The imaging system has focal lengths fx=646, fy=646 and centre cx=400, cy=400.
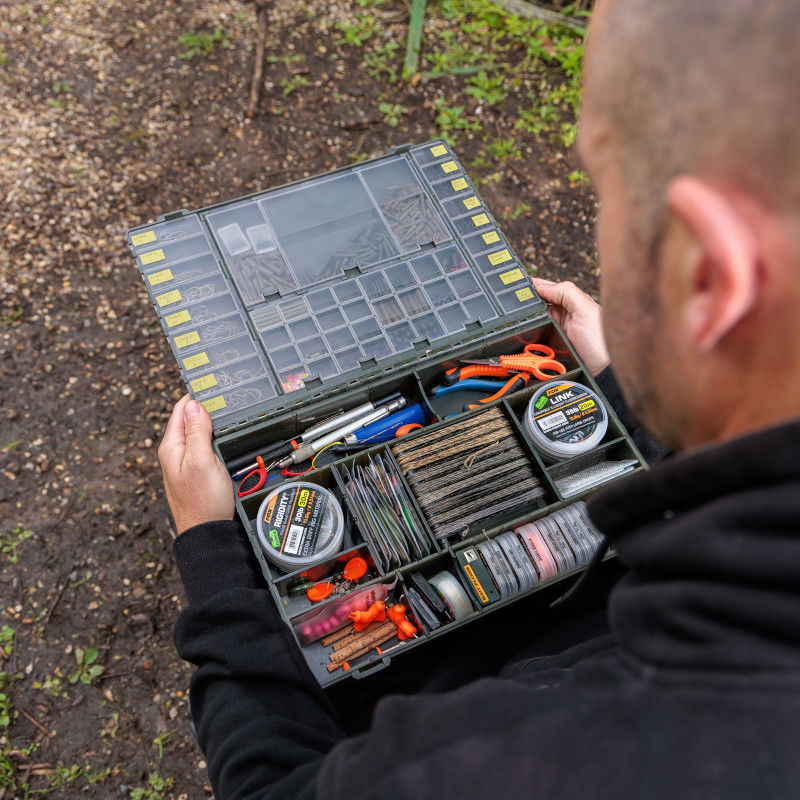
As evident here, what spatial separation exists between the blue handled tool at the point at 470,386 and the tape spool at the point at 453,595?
27.2 inches

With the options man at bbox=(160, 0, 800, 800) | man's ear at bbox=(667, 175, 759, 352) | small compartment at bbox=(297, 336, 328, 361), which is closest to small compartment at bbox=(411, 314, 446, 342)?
small compartment at bbox=(297, 336, 328, 361)

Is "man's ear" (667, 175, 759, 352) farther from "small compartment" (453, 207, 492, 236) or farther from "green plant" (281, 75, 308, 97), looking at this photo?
"green plant" (281, 75, 308, 97)

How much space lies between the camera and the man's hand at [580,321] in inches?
97.7

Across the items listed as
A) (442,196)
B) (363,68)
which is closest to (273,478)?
(442,196)

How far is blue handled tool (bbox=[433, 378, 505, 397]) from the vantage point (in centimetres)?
238

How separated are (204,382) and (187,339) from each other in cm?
18

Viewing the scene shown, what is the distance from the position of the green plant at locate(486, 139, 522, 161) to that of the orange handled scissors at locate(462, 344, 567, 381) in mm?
2341

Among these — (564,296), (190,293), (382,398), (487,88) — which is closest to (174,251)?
(190,293)

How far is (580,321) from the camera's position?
2.53 m

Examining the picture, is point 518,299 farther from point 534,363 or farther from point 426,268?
point 426,268

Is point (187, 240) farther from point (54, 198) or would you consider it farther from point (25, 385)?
point (54, 198)

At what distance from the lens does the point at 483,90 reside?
4.48m

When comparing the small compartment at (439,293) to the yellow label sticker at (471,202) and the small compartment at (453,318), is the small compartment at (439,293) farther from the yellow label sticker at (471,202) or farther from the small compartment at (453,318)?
the yellow label sticker at (471,202)

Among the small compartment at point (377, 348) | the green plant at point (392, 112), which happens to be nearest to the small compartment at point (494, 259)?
the small compartment at point (377, 348)
